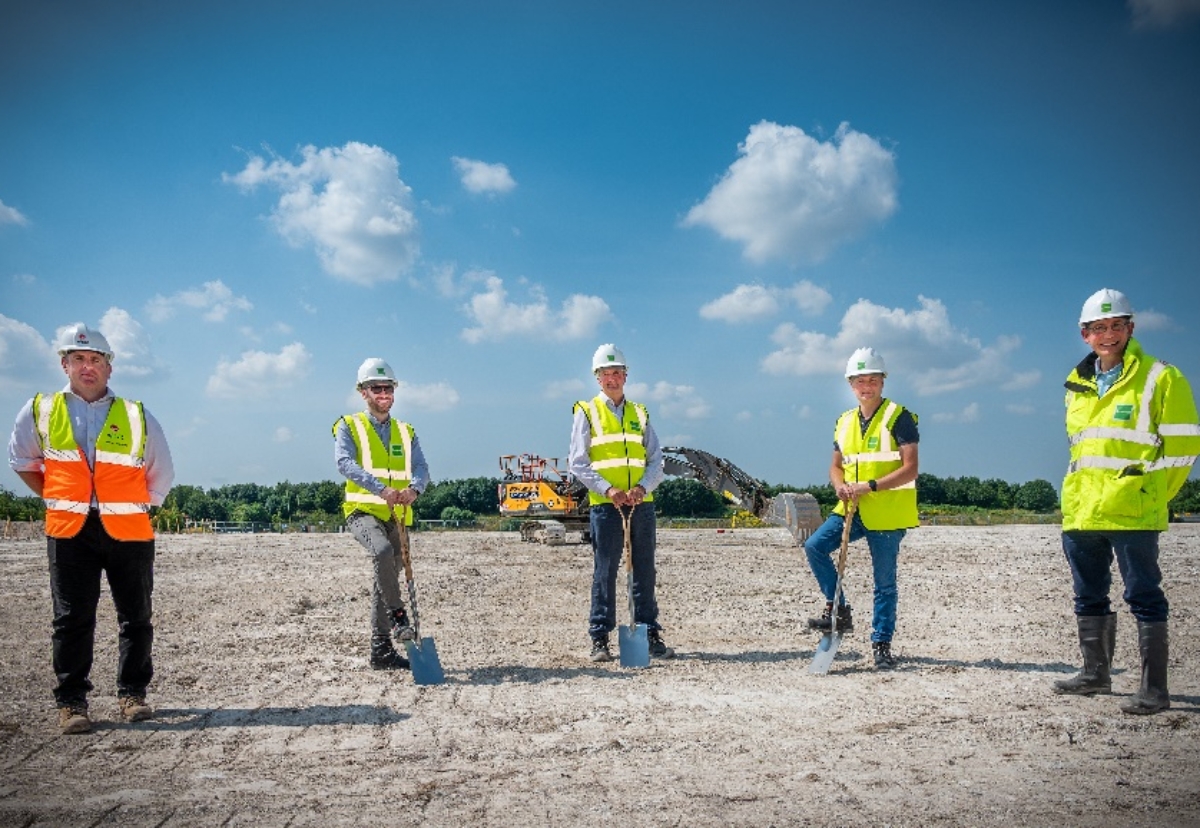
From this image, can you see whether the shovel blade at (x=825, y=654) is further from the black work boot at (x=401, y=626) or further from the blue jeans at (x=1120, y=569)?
the black work boot at (x=401, y=626)

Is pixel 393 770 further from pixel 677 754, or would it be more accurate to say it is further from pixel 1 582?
pixel 1 582

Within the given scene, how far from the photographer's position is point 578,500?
24547 mm

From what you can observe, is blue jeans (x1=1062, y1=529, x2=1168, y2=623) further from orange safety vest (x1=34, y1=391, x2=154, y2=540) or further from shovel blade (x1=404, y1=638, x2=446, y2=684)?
orange safety vest (x1=34, y1=391, x2=154, y2=540)

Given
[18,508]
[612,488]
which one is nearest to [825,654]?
[612,488]

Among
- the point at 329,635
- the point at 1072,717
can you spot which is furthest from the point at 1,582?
the point at 1072,717

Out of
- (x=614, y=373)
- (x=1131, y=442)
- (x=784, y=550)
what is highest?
(x=614, y=373)

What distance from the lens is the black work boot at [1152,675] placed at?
192 inches

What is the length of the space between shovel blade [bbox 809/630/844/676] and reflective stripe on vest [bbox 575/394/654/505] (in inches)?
71.3

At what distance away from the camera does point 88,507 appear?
5.17 m

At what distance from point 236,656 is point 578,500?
17.4 m

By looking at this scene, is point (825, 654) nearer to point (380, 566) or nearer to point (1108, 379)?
point (1108, 379)

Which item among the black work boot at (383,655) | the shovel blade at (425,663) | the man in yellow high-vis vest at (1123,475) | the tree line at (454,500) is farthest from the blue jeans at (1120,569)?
the tree line at (454,500)

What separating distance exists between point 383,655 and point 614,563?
5.99ft

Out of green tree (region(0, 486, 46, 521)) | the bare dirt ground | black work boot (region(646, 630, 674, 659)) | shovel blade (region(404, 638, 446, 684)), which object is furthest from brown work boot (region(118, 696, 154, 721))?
green tree (region(0, 486, 46, 521))
